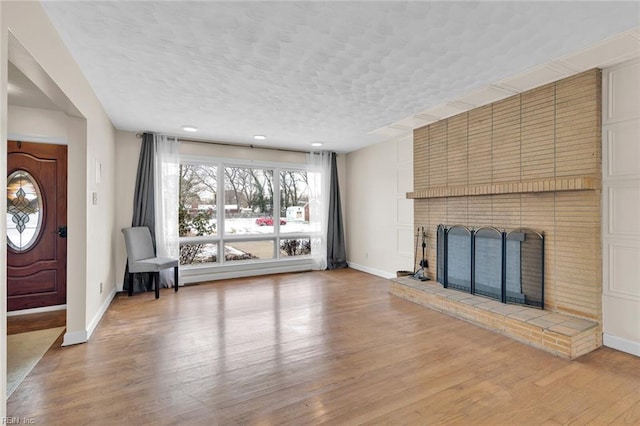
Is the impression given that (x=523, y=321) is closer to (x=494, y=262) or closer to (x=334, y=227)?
(x=494, y=262)

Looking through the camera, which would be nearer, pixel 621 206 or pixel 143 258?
pixel 621 206

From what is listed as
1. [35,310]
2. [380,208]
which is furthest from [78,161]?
[380,208]

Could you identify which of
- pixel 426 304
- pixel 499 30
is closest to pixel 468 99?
pixel 499 30

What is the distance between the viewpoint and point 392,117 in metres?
4.20

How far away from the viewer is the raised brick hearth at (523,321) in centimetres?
266

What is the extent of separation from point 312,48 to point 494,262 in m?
3.02

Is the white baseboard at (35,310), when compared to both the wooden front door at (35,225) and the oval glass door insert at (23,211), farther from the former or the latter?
the oval glass door insert at (23,211)

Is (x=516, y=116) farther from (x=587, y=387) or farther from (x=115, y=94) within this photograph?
(x=115, y=94)

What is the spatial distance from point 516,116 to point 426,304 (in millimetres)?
2443

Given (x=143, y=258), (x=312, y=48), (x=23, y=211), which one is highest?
(x=312, y=48)

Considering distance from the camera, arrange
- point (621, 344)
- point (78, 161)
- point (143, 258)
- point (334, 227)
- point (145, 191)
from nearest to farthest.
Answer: point (621, 344) < point (78, 161) < point (143, 258) < point (145, 191) < point (334, 227)

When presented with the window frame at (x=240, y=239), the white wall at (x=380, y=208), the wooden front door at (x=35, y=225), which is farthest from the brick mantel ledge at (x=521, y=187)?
the wooden front door at (x=35, y=225)

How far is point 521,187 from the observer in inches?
129

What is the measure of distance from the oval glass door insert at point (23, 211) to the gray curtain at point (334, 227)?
15.0 feet
